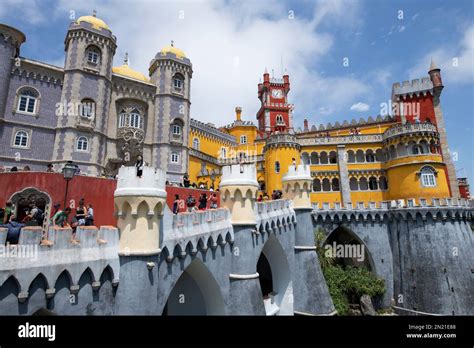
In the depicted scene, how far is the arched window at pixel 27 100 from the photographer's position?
23.6 m

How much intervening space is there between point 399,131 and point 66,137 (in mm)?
39452

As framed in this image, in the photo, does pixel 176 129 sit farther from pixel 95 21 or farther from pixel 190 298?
pixel 190 298

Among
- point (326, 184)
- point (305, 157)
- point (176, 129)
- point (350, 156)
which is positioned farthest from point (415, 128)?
point (176, 129)

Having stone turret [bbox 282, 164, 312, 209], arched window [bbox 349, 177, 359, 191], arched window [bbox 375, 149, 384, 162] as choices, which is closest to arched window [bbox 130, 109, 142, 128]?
stone turret [bbox 282, 164, 312, 209]

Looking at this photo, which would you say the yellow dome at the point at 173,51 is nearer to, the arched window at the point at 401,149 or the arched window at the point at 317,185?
the arched window at the point at 317,185

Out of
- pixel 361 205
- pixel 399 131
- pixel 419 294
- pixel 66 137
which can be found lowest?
pixel 419 294

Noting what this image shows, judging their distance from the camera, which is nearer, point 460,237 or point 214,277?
point 214,277

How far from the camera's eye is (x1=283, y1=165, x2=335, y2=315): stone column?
2200 centimetres

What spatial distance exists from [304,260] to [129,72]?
96.2 ft

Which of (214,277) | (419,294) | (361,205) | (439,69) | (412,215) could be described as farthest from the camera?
(439,69)

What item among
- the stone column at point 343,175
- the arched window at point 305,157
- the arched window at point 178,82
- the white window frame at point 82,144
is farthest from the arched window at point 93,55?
the stone column at point 343,175
